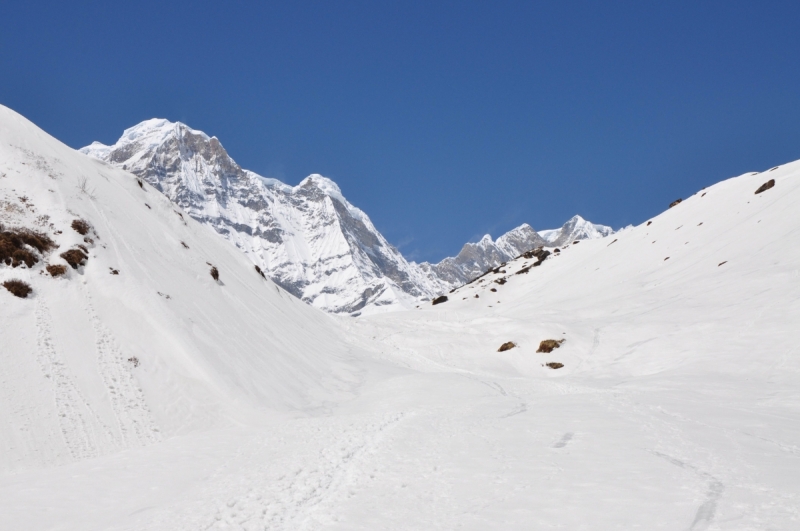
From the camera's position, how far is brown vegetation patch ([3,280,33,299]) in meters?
18.2

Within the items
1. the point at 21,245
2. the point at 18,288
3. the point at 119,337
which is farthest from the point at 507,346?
the point at 21,245

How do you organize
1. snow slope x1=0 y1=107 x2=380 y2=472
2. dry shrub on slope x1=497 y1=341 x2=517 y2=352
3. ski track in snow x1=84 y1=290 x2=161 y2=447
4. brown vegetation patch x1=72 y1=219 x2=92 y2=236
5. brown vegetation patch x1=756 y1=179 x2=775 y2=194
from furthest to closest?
1. brown vegetation patch x1=756 y1=179 x2=775 y2=194
2. dry shrub on slope x1=497 y1=341 x2=517 y2=352
3. brown vegetation patch x1=72 y1=219 x2=92 y2=236
4. ski track in snow x1=84 y1=290 x2=161 y2=447
5. snow slope x1=0 y1=107 x2=380 y2=472

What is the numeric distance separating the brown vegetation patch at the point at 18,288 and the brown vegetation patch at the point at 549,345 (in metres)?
33.6

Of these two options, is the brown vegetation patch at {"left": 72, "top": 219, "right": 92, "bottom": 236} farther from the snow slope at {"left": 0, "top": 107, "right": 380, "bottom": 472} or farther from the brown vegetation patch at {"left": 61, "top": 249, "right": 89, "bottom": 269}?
the brown vegetation patch at {"left": 61, "top": 249, "right": 89, "bottom": 269}

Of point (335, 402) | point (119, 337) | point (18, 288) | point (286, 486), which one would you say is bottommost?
point (286, 486)

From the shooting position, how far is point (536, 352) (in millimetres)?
38375

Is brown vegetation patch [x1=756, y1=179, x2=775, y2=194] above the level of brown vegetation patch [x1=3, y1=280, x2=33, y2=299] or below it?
above

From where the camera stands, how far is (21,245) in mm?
20203

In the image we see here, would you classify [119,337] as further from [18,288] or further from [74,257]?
[74,257]

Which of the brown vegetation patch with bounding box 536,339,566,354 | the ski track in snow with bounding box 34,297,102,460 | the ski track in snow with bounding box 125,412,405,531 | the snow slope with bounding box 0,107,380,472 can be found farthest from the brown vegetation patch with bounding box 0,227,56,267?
the brown vegetation patch with bounding box 536,339,566,354

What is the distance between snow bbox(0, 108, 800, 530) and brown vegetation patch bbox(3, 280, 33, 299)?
39 centimetres

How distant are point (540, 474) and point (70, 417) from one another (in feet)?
47.4

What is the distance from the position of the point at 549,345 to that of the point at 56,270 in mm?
33118

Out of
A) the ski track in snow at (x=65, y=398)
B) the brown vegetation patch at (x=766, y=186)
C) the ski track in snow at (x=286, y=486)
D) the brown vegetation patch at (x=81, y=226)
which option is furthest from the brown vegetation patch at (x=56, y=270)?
the brown vegetation patch at (x=766, y=186)
